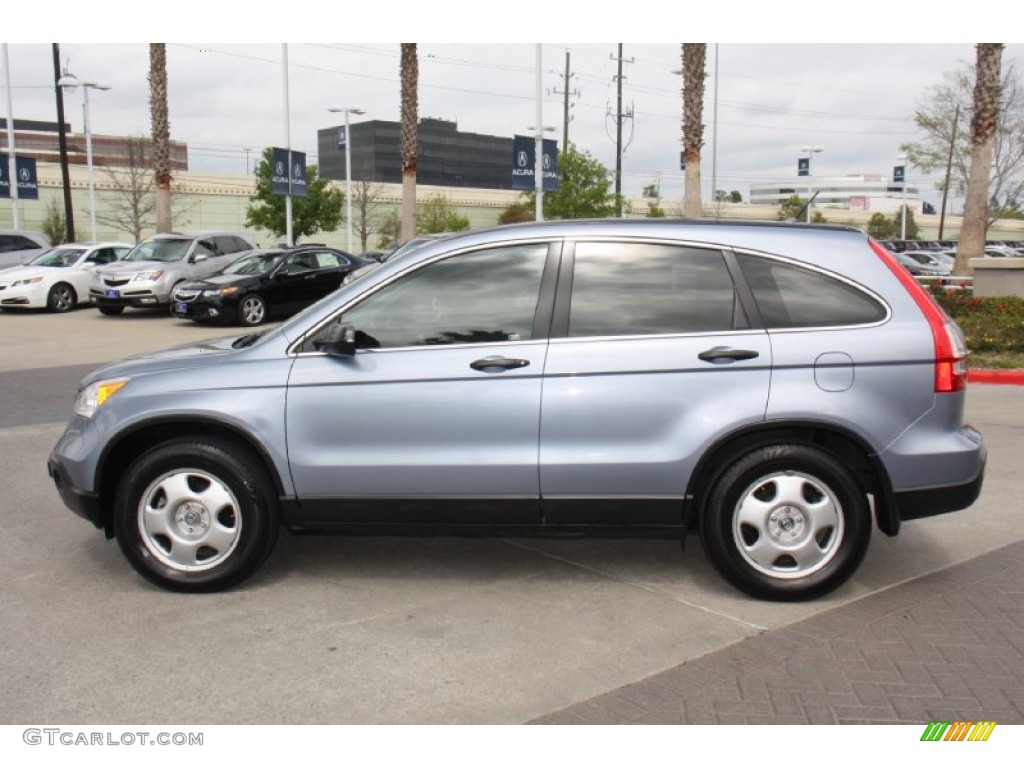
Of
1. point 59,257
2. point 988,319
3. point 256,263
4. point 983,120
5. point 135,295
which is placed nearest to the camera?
point 988,319

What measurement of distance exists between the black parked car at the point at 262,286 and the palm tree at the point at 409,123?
7.05 metres

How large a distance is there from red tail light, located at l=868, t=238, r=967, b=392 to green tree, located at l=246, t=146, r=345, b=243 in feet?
146

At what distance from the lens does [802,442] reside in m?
4.52

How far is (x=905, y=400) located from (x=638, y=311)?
127 centimetres

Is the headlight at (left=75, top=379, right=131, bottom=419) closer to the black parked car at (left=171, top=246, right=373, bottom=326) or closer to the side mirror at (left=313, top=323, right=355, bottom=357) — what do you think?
the side mirror at (left=313, top=323, right=355, bottom=357)

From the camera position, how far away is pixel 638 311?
4566mm

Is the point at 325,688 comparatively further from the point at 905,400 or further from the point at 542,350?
the point at 905,400

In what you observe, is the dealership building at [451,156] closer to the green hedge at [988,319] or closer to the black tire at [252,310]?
the black tire at [252,310]

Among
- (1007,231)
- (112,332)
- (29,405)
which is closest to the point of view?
(29,405)

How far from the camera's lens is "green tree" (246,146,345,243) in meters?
47.5

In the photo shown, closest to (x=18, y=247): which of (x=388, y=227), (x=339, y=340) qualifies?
(x=339, y=340)

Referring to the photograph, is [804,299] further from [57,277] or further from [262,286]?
[57,277]

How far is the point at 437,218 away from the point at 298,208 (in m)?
11.7

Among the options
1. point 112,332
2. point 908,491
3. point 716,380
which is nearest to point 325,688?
point 716,380
